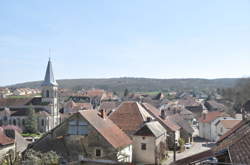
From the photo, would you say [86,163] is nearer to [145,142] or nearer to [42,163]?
[42,163]

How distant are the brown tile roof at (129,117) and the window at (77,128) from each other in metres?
7.37

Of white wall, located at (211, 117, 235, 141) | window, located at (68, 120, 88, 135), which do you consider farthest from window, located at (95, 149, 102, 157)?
white wall, located at (211, 117, 235, 141)

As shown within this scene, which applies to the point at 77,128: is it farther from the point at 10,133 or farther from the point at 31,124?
the point at 31,124

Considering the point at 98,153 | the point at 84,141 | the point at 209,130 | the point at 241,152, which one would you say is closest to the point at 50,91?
the point at 209,130

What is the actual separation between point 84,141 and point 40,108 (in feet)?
167

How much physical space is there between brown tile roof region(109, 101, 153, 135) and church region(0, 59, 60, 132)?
3939cm

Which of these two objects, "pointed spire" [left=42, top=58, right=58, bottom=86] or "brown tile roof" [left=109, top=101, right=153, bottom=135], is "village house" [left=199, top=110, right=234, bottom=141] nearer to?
"brown tile roof" [left=109, top=101, right=153, bottom=135]

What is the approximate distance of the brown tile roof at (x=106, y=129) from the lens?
2295 cm

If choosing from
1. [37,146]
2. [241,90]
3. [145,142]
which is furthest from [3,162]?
[241,90]

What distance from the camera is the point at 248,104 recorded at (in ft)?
139

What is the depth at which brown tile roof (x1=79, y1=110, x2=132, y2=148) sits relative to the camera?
2295 cm

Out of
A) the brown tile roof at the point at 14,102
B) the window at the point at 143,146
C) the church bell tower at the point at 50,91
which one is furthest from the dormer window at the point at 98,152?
the brown tile roof at the point at 14,102

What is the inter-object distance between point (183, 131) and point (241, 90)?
40.5 meters

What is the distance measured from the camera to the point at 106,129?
80.0 feet
